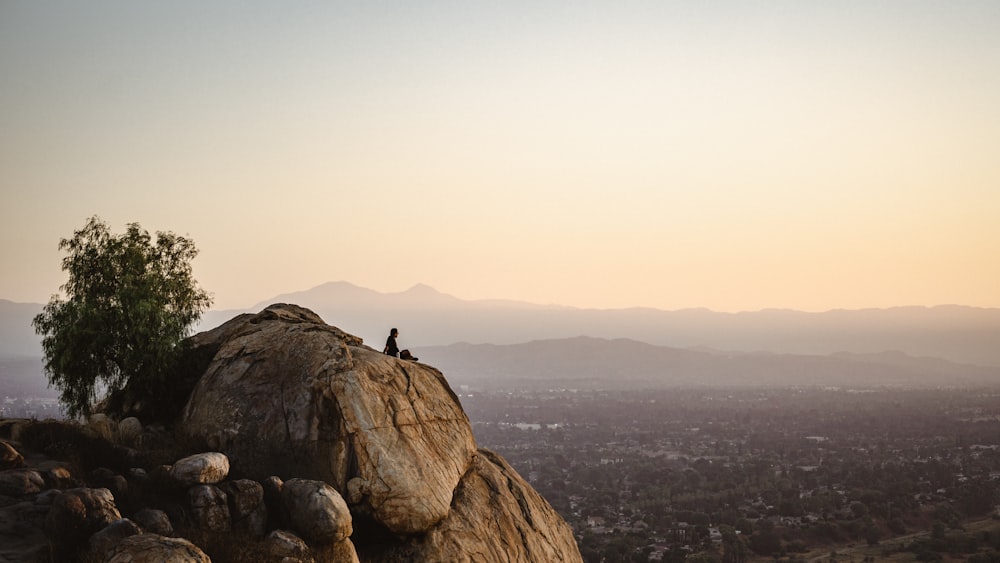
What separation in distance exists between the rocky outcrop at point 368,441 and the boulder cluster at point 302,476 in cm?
4

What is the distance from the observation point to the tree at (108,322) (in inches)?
982

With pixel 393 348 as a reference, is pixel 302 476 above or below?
below

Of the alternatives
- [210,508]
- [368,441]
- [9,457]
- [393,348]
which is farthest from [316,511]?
[393,348]

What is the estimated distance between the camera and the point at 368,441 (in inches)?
797

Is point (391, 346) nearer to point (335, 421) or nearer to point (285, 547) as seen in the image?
point (335, 421)

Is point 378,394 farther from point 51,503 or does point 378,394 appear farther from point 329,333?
point 51,503

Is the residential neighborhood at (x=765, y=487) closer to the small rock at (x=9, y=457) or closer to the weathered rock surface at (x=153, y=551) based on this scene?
the small rock at (x=9, y=457)

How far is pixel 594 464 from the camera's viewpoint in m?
153

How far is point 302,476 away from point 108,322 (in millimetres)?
10828

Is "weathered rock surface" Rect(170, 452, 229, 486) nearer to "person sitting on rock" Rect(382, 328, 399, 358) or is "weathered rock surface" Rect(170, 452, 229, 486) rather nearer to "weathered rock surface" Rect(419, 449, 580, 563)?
"weathered rock surface" Rect(419, 449, 580, 563)

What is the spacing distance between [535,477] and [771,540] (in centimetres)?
5298

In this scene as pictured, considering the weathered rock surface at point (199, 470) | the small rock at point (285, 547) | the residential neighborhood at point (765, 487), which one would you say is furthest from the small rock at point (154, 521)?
the residential neighborhood at point (765, 487)

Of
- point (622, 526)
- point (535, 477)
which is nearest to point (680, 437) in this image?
point (535, 477)

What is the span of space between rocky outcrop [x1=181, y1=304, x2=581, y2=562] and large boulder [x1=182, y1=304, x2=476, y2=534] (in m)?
0.04
